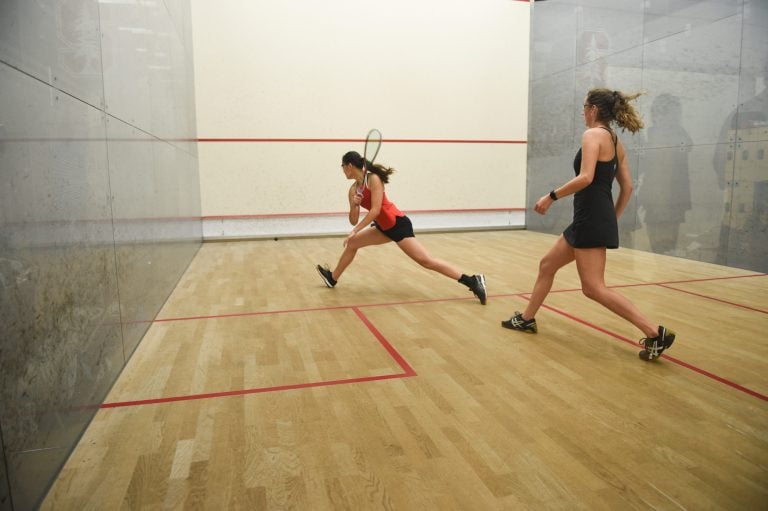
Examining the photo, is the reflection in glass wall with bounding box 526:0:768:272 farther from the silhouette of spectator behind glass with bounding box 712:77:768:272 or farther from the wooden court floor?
the wooden court floor

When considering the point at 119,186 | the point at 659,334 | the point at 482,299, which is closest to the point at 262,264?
the point at 482,299

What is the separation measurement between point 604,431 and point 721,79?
400 cm

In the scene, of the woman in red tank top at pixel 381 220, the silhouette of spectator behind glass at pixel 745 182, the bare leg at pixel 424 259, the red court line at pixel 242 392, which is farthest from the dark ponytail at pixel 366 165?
the silhouette of spectator behind glass at pixel 745 182

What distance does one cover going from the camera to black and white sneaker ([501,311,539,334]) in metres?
2.46

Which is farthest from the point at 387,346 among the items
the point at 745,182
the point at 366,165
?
the point at 745,182

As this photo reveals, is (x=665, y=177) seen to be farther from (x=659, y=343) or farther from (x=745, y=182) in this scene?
(x=659, y=343)

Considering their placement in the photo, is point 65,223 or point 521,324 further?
point 521,324

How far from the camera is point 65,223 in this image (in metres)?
1.44

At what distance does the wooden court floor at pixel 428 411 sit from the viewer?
1.21m

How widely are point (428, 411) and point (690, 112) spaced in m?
4.27

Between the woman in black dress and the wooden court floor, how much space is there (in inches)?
6.7

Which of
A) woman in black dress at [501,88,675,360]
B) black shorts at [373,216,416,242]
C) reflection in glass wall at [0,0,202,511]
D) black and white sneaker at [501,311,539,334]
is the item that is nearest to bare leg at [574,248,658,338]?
woman in black dress at [501,88,675,360]

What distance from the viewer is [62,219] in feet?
4.65

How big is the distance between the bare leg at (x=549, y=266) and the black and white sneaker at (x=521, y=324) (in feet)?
0.07
